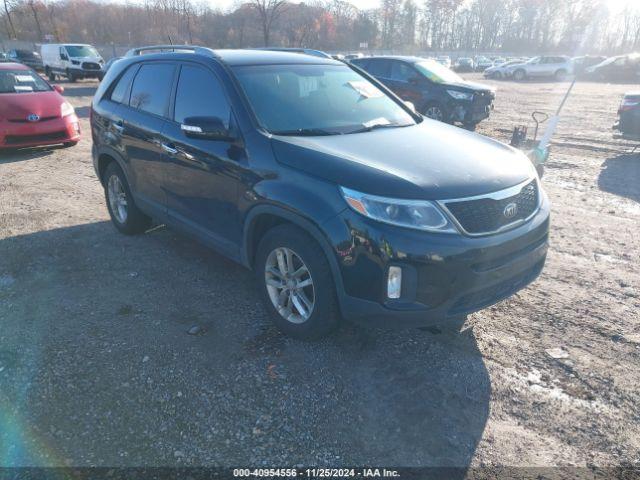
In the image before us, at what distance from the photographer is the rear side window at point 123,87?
473 cm

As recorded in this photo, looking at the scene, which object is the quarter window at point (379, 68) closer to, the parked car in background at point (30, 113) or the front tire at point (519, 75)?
the parked car in background at point (30, 113)

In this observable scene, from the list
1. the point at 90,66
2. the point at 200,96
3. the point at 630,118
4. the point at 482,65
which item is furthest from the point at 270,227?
the point at 482,65

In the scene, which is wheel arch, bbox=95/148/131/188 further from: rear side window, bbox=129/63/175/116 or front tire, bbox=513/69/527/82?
front tire, bbox=513/69/527/82

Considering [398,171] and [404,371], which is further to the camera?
[404,371]

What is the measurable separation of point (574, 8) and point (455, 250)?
9278 centimetres

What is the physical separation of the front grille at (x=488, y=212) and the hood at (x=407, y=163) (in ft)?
0.21

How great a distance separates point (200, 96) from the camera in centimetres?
377

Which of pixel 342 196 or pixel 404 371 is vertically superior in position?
pixel 342 196

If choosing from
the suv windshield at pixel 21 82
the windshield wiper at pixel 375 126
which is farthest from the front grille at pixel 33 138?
the windshield wiper at pixel 375 126

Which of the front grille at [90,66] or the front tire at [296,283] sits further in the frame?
the front grille at [90,66]

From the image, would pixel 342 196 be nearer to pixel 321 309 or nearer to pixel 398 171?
pixel 398 171

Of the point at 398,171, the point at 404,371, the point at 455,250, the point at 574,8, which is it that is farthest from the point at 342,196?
the point at 574,8

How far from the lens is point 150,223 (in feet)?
17.3

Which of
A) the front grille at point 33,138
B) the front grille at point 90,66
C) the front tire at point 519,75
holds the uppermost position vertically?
the front grille at point 33,138
